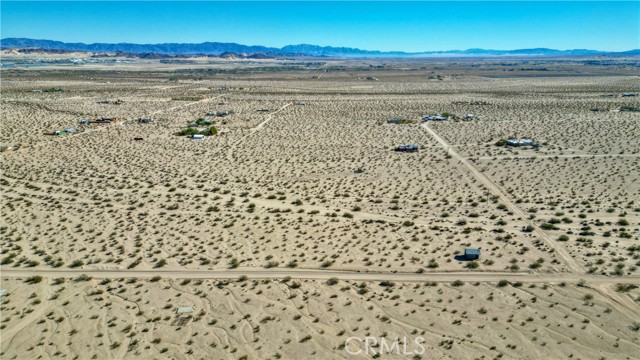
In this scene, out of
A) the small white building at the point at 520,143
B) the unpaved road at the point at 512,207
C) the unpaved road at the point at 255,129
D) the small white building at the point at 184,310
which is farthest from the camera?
the small white building at the point at 520,143

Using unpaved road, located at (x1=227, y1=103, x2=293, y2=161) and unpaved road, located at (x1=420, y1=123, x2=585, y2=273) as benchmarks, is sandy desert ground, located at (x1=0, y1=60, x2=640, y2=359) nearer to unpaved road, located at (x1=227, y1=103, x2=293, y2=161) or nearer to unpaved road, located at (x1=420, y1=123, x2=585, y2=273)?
unpaved road, located at (x1=420, y1=123, x2=585, y2=273)

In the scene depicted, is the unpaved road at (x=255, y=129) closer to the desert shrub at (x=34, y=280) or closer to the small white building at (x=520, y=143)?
the desert shrub at (x=34, y=280)

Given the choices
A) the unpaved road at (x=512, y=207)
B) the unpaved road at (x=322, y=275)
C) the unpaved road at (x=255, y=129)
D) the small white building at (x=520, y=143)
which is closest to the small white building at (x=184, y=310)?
the unpaved road at (x=322, y=275)

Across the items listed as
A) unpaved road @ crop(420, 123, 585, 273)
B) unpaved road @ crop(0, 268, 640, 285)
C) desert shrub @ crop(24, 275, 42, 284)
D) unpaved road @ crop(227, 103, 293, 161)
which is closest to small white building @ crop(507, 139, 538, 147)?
unpaved road @ crop(420, 123, 585, 273)

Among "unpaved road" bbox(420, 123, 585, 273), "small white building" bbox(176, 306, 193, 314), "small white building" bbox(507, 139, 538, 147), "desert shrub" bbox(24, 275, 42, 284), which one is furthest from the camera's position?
"small white building" bbox(507, 139, 538, 147)

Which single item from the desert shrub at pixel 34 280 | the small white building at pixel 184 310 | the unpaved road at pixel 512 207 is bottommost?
the small white building at pixel 184 310

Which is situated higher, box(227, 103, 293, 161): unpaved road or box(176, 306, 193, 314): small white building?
box(227, 103, 293, 161): unpaved road
